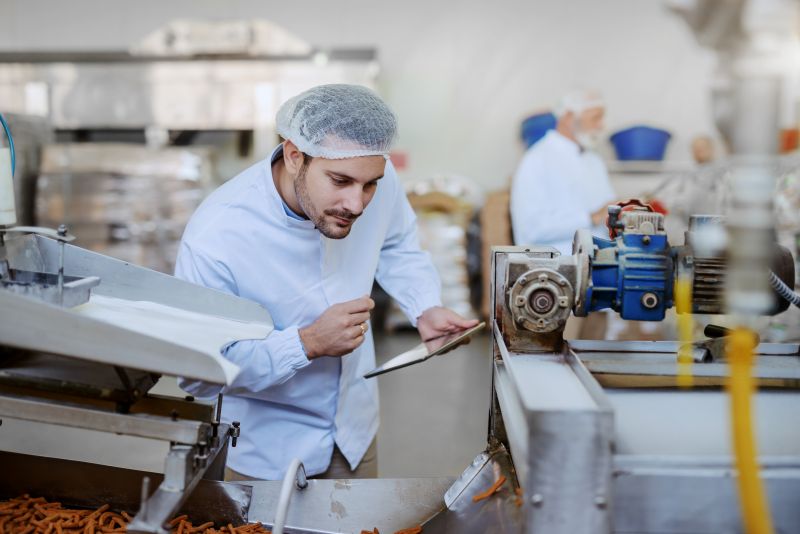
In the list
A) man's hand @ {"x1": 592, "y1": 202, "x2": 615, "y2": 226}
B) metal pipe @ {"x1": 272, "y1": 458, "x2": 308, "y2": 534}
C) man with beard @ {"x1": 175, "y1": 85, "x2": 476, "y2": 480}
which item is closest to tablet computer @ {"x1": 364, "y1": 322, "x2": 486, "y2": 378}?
man with beard @ {"x1": 175, "y1": 85, "x2": 476, "y2": 480}

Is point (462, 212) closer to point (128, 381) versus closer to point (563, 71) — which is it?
point (563, 71)

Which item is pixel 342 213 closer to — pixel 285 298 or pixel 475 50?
pixel 285 298

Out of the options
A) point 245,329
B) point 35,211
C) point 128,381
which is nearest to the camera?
point 128,381

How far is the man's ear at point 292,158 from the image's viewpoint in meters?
1.44

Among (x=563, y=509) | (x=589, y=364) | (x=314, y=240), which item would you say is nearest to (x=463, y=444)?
(x=314, y=240)

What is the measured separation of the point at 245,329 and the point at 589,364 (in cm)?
56

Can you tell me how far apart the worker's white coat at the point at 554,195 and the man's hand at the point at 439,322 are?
1555mm

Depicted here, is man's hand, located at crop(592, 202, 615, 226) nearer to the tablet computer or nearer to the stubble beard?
the tablet computer

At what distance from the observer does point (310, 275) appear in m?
1.55

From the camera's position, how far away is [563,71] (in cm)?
571

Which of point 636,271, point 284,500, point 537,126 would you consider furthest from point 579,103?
point 284,500

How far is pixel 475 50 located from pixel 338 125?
473cm

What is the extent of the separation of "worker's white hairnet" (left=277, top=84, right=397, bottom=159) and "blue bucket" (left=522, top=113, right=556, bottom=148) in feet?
12.0

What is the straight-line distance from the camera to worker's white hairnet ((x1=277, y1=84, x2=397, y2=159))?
138cm
